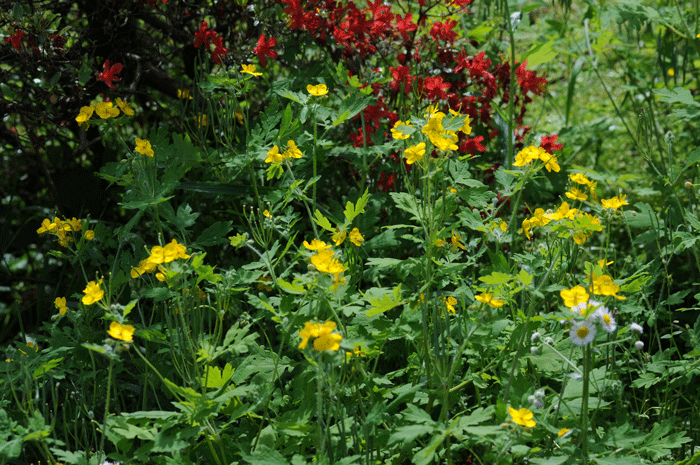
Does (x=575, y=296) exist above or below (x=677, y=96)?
below

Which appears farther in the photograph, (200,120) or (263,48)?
(200,120)

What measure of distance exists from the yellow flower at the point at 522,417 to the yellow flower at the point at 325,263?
450mm

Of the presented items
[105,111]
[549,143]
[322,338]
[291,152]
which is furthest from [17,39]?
[549,143]

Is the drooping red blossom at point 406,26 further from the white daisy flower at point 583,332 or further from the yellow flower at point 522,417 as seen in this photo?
the yellow flower at point 522,417

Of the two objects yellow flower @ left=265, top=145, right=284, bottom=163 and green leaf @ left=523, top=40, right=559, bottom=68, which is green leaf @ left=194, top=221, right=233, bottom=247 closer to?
yellow flower @ left=265, top=145, right=284, bottom=163

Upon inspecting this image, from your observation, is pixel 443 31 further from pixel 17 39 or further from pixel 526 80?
pixel 17 39

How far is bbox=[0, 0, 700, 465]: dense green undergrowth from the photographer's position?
4.66 feet

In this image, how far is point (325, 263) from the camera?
1.35 meters

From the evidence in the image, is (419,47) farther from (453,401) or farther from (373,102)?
(453,401)

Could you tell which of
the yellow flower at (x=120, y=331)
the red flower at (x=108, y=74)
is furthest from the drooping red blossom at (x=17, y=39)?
the yellow flower at (x=120, y=331)

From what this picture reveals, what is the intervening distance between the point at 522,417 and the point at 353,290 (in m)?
0.54

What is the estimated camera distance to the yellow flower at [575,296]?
51.8 inches

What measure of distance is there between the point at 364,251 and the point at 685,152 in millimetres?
2105

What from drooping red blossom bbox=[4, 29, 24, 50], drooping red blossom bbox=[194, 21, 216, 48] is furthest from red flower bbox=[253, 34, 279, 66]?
drooping red blossom bbox=[4, 29, 24, 50]
